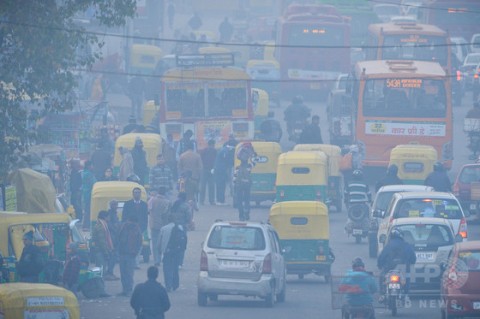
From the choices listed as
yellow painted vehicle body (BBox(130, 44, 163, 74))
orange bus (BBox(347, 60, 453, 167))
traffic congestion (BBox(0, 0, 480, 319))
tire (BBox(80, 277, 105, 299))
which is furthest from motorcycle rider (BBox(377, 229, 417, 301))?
yellow painted vehicle body (BBox(130, 44, 163, 74))

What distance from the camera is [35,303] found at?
18.3 m

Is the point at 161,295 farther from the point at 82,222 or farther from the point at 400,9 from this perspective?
the point at 400,9

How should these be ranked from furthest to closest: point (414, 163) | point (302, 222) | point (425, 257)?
1. point (414, 163)
2. point (302, 222)
3. point (425, 257)

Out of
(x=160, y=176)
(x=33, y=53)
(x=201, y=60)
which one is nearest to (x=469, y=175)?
(x=160, y=176)

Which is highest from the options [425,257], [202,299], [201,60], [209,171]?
[201,60]

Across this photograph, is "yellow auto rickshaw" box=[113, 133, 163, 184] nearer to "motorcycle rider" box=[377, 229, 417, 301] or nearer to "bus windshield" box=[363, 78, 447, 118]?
"bus windshield" box=[363, 78, 447, 118]

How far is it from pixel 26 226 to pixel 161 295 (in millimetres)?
5192

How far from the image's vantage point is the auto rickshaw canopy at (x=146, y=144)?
37406mm

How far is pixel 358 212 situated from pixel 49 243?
28.7ft

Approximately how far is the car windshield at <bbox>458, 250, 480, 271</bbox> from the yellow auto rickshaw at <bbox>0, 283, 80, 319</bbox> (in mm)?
5958

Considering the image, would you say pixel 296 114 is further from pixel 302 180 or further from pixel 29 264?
pixel 29 264

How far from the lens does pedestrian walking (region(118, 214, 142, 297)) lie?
985 inches

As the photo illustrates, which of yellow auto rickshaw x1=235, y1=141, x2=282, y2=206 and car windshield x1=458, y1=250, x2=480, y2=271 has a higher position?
car windshield x1=458, y1=250, x2=480, y2=271

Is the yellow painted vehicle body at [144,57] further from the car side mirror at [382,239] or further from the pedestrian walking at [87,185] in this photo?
the car side mirror at [382,239]
